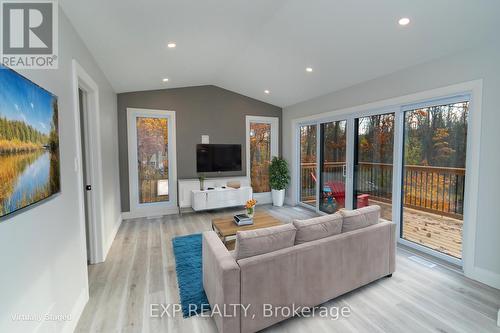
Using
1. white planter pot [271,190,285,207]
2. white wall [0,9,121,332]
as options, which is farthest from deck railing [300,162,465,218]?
white wall [0,9,121,332]

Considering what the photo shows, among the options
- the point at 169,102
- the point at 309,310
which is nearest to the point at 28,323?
the point at 309,310

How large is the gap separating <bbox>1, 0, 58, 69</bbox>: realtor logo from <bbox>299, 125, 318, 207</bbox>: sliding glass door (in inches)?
184

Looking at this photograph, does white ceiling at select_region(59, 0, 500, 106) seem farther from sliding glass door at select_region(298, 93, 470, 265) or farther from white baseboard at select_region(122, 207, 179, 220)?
white baseboard at select_region(122, 207, 179, 220)

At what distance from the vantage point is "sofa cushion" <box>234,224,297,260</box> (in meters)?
1.84

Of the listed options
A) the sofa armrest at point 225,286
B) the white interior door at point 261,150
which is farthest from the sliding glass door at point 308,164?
the sofa armrest at point 225,286

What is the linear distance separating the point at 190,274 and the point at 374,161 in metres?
3.38

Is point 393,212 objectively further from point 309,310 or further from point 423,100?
point 309,310

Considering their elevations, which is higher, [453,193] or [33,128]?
[33,128]

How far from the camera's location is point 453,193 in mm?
3047

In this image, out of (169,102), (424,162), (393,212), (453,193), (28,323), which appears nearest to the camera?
(28,323)

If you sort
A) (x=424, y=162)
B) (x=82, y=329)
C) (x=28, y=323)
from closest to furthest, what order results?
(x=28, y=323) → (x=82, y=329) → (x=424, y=162)

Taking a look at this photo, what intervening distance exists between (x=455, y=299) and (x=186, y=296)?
264 cm

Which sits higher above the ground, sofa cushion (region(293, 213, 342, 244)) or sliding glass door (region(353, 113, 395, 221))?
sliding glass door (region(353, 113, 395, 221))

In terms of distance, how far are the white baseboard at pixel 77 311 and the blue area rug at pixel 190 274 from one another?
2.83 ft
